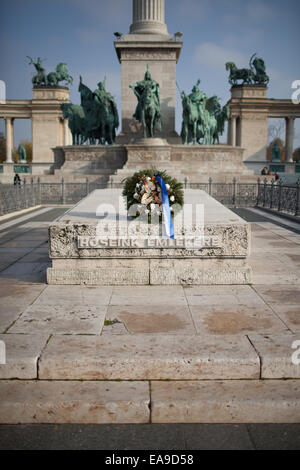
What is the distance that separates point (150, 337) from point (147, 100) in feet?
86.0

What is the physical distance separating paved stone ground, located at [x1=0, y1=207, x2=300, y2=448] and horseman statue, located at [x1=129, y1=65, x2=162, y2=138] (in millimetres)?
23800

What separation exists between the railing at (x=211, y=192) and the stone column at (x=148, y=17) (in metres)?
14.0

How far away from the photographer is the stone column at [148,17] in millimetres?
32625

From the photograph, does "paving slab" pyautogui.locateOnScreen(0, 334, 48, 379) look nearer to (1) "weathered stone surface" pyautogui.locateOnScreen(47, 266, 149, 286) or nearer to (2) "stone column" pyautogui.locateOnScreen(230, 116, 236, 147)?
(1) "weathered stone surface" pyautogui.locateOnScreen(47, 266, 149, 286)

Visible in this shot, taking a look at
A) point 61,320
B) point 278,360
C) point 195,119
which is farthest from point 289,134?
point 278,360

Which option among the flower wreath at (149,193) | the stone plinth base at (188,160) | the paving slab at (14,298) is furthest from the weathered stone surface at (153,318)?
the stone plinth base at (188,160)

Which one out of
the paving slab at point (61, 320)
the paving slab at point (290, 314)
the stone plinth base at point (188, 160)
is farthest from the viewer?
the stone plinth base at point (188, 160)

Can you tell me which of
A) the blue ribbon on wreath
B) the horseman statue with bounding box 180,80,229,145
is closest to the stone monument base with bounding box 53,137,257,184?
the horseman statue with bounding box 180,80,229,145

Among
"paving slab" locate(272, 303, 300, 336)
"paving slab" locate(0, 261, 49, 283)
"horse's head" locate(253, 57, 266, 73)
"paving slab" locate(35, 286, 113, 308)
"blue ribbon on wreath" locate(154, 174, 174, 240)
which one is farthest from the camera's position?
"horse's head" locate(253, 57, 266, 73)

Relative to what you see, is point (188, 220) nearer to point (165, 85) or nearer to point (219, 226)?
point (219, 226)

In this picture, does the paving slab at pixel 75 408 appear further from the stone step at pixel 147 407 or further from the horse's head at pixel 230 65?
the horse's head at pixel 230 65

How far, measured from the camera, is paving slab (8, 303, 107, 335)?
473 centimetres

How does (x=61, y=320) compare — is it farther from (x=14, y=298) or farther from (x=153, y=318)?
(x=14, y=298)

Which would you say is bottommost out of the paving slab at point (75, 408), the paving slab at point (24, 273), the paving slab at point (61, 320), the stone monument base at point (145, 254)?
the paving slab at point (75, 408)
